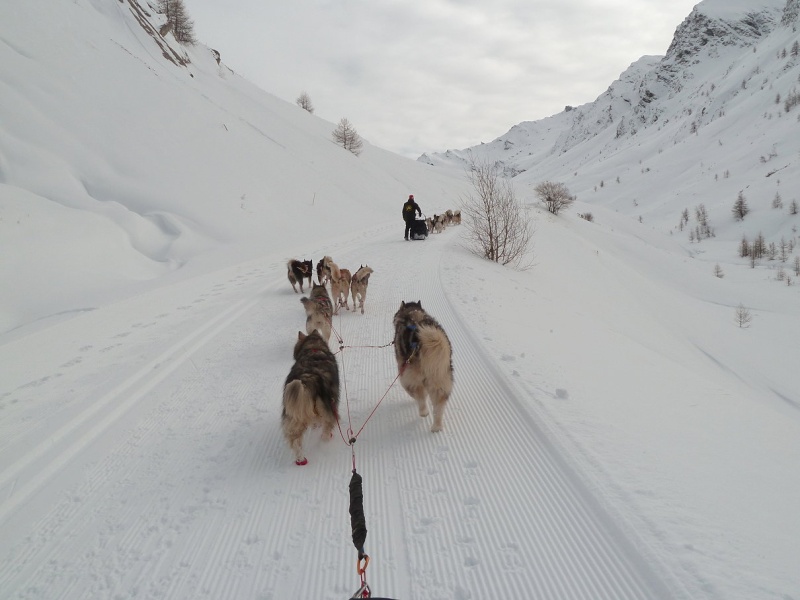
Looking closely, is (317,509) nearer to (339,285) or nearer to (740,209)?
(339,285)

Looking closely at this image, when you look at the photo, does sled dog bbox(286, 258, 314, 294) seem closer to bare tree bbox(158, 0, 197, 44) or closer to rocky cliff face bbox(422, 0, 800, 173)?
bare tree bbox(158, 0, 197, 44)

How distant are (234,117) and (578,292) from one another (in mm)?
24276

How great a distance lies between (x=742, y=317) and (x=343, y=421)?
15.3 meters

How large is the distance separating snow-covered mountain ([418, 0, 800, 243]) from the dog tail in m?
11.1

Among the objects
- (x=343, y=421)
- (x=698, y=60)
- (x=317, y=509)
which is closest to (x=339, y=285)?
(x=343, y=421)

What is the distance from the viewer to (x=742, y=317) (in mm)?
13195

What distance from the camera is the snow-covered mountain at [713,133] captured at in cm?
3097

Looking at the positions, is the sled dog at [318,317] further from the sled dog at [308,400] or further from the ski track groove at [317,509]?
the sled dog at [308,400]

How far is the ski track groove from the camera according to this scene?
224cm

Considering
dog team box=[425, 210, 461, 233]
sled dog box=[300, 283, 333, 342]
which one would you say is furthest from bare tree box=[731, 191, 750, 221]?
sled dog box=[300, 283, 333, 342]

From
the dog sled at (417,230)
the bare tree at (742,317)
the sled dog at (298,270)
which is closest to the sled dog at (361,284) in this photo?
the sled dog at (298,270)

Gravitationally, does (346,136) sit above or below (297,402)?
above

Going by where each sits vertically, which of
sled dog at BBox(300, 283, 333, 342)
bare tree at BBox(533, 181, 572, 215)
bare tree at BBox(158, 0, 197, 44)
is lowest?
sled dog at BBox(300, 283, 333, 342)

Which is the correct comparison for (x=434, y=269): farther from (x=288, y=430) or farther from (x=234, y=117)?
(x=234, y=117)
